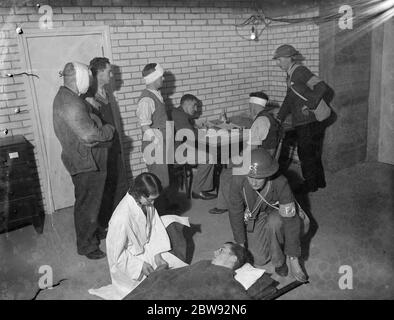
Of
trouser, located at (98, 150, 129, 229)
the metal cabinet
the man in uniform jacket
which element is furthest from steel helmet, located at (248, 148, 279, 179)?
the metal cabinet

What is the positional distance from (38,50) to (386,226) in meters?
4.52

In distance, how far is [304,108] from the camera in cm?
477

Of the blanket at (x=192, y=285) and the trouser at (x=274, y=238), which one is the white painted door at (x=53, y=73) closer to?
the blanket at (x=192, y=285)

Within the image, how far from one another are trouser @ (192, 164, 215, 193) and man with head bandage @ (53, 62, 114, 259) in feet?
5.40

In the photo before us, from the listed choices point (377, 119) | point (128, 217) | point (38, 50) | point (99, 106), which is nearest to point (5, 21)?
point (38, 50)

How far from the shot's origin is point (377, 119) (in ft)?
18.8

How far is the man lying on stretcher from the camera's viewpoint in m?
2.75

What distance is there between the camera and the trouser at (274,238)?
312 cm

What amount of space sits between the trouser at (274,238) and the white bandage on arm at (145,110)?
1.84 metres

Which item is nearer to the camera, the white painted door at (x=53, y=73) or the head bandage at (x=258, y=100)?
the white painted door at (x=53, y=73)

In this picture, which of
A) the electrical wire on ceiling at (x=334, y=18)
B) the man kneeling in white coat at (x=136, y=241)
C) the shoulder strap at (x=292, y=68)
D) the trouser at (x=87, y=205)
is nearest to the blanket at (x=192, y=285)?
the man kneeling in white coat at (x=136, y=241)

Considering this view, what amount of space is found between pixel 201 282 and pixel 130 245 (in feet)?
2.45

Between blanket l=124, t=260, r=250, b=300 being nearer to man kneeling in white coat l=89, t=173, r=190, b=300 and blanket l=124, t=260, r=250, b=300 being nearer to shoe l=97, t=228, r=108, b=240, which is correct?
man kneeling in white coat l=89, t=173, r=190, b=300

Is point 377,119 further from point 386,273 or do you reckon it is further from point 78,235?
point 78,235
